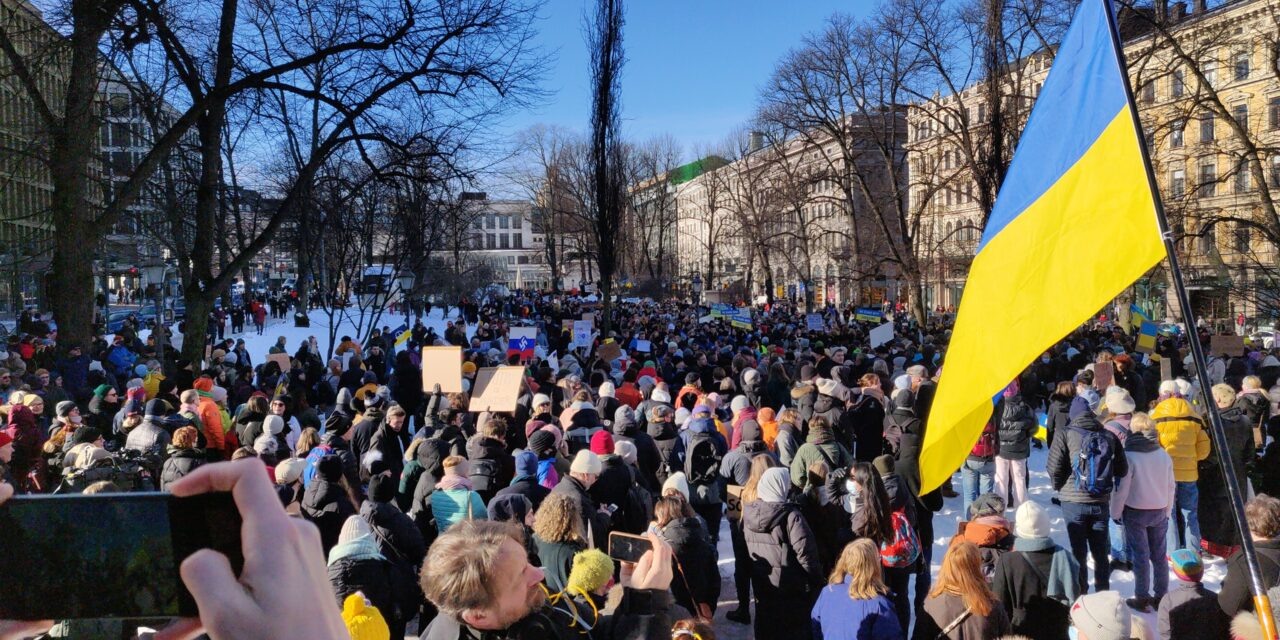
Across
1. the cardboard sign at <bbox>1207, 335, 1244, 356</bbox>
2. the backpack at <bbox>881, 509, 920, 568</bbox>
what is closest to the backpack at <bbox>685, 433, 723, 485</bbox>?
the backpack at <bbox>881, 509, 920, 568</bbox>

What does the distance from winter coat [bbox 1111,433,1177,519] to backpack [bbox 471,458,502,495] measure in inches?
189

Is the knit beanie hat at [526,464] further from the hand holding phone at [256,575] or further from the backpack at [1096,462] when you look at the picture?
the hand holding phone at [256,575]

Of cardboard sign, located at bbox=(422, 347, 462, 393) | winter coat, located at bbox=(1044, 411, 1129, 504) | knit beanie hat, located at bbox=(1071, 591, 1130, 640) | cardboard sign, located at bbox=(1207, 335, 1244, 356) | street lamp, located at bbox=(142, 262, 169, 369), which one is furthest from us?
street lamp, located at bbox=(142, 262, 169, 369)

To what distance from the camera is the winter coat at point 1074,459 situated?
6523mm

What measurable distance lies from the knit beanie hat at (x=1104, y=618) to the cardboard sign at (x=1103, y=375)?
8.38 meters

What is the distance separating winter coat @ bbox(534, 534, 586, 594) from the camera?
4.84m

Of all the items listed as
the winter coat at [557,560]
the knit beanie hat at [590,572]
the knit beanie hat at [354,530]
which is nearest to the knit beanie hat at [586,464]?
the winter coat at [557,560]

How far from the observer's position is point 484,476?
6945 millimetres

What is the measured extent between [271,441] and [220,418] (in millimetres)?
2626

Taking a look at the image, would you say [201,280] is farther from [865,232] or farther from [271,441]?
[865,232]

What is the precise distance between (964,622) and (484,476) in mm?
3943

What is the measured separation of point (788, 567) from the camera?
549 cm

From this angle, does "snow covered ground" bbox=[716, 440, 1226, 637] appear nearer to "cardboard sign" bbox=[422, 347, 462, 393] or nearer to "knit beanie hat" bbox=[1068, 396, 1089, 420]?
"knit beanie hat" bbox=[1068, 396, 1089, 420]

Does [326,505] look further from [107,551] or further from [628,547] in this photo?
[107,551]
